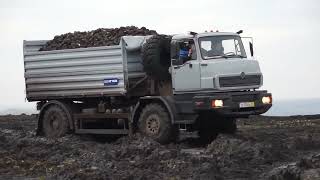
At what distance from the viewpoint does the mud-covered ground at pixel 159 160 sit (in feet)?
36.0

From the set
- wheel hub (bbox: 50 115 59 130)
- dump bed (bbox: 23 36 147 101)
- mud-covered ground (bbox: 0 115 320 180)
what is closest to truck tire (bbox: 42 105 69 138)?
wheel hub (bbox: 50 115 59 130)

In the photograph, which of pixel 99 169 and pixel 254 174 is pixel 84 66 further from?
pixel 254 174

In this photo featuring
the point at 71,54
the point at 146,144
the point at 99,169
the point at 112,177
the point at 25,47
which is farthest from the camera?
the point at 25,47

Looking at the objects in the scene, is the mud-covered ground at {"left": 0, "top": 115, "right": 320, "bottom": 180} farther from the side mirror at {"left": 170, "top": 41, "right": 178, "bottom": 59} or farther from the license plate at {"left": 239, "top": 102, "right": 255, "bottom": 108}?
the side mirror at {"left": 170, "top": 41, "right": 178, "bottom": 59}

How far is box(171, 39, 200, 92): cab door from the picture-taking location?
1546 cm

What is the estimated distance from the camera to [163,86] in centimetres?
1667

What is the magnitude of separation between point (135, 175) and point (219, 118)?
6.18 meters

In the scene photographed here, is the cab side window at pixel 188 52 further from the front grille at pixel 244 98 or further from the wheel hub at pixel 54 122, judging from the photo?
the wheel hub at pixel 54 122

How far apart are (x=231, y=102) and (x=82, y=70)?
5.00 metres

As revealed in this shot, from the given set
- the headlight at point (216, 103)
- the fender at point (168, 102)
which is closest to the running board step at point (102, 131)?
the fender at point (168, 102)

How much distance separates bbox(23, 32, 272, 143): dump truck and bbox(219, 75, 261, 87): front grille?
26 millimetres

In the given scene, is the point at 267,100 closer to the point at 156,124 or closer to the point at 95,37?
the point at 156,124

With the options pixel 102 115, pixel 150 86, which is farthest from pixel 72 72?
pixel 150 86

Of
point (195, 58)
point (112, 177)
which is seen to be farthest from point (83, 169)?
point (195, 58)
